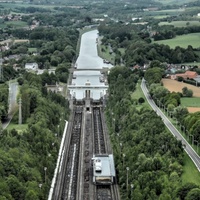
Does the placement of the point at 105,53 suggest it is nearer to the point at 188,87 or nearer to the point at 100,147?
the point at 188,87

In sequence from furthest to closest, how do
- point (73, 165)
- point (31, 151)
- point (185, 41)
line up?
point (185, 41) → point (73, 165) → point (31, 151)

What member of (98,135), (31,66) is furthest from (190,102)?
(31,66)

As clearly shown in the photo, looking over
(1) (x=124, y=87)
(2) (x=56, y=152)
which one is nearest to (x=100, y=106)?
(1) (x=124, y=87)

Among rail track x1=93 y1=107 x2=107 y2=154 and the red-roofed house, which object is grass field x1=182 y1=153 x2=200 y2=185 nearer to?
rail track x1=93 y1=107 x2=107 y2=154

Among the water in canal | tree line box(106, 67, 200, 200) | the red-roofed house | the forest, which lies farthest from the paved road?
the red-roofed house

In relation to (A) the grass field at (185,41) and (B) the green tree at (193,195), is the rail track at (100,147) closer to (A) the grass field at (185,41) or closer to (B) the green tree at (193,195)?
(B) the green tree at (193,195)

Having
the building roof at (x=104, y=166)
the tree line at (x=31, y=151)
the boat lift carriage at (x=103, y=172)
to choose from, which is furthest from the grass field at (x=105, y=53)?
the boat lift carriage at (x=103, y=172)
